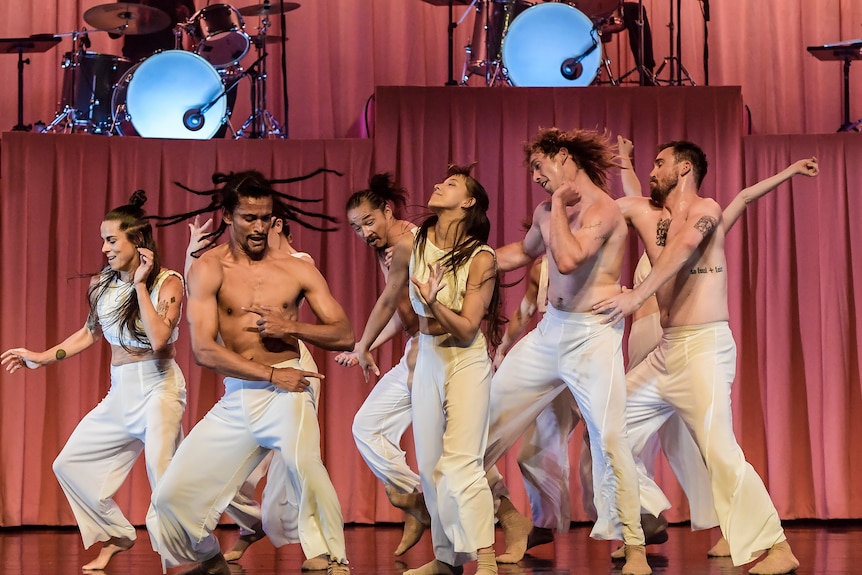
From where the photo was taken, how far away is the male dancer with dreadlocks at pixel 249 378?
423 cm

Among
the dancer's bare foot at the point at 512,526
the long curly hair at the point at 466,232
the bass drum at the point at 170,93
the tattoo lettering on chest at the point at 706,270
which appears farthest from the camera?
the bass drum at the point at 170,93

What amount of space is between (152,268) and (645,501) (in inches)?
98.2

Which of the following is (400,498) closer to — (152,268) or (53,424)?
(152,268)

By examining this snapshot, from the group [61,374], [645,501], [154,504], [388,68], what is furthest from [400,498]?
[388,68]

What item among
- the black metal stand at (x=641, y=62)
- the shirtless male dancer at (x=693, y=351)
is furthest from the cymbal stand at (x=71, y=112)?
the shirtless male dancer at (x=693, y=351)

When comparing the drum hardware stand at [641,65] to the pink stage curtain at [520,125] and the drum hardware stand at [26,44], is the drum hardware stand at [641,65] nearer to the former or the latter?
the pink stage curtain at [520,125]

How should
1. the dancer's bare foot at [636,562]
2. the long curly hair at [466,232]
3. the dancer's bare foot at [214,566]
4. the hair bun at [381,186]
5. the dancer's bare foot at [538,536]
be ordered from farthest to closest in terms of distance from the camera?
the hair bun at [381,186]
the dancer's bare foot at [538,536]
the dancer's bare foot at [636,562]
the dancer's bare foot at [214,566]
the long curly hair at [466,232]

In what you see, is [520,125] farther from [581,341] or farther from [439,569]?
[439,569]

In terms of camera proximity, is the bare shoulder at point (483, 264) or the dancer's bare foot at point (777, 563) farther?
the dancer's bare foot at point (777, 563)

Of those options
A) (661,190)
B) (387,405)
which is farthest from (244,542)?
(661,190)

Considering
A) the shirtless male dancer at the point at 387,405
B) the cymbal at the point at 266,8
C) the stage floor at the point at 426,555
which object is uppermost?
the cymbal at the point at 266,8

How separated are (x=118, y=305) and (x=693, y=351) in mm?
2577

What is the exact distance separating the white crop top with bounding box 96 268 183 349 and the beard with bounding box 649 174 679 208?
85.7 inches

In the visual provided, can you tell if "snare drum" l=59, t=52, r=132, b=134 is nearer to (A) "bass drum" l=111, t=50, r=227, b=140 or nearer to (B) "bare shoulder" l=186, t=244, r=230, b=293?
(A) "bass drum" l=111, t=50, r=227, b=140
